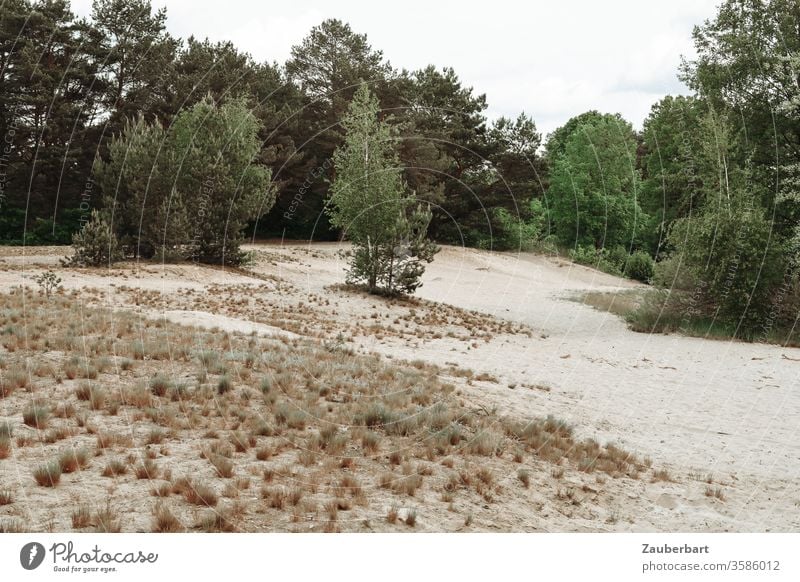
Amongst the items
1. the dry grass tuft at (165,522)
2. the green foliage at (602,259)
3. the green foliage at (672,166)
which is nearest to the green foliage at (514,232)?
A: the green foliage at (602,259)

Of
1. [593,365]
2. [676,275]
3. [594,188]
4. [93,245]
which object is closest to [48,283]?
[93,245]

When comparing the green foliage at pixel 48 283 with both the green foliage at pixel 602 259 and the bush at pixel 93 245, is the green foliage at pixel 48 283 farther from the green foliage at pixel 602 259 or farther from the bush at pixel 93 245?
the green foliage at pixel 602 259

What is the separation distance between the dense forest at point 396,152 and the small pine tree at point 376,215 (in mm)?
1645

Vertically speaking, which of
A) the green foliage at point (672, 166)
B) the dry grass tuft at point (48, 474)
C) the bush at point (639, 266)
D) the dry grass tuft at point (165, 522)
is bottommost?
the dry grass tuft at point (48, 474)

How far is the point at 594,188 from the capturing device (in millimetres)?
58000

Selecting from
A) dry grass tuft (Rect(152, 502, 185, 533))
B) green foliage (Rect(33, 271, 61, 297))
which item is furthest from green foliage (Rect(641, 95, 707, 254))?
dry grass tuft (Rect(152, 502, 185, 533))

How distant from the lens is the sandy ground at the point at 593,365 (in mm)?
9430

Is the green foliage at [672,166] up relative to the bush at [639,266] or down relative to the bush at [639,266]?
up

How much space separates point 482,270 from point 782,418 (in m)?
34.1

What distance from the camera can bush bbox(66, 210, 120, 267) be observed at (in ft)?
97.7

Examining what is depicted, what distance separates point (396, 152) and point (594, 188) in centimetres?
3072

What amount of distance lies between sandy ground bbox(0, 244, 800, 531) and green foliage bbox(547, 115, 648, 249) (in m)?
20.2

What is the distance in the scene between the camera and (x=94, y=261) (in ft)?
97.9

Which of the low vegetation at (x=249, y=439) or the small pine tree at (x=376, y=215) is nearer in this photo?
the low vegetation at (x=249, y=439)
